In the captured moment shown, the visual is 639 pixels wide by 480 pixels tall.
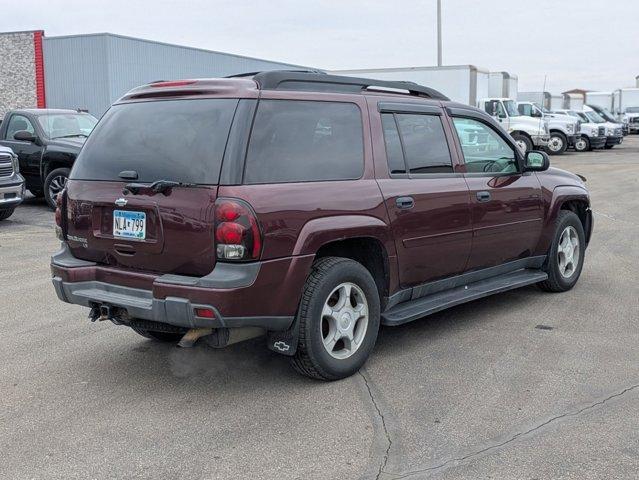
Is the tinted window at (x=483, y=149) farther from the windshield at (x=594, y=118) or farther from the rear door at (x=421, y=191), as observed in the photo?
the windshield at (x=594, y=118)

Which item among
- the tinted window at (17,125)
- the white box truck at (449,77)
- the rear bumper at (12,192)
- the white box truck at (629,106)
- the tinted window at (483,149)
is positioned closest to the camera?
the tinted window at (483,149)

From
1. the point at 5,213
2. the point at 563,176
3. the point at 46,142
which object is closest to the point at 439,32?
the point at 46,142

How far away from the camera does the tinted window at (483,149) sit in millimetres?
5867

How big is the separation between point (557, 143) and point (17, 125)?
2274 centimetres

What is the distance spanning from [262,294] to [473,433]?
1361 millimetres

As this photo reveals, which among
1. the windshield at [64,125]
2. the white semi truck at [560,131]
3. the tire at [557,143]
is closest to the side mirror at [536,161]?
the windshield at [64,125]

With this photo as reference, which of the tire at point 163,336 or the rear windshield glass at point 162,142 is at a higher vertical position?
the rear windshield glass at point 162,142

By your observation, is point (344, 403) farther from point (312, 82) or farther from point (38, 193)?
point (38, 193)

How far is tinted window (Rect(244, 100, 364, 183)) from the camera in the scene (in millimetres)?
4258

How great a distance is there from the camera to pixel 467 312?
6340 mm

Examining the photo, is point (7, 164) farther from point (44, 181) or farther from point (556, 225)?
point (556, 225)

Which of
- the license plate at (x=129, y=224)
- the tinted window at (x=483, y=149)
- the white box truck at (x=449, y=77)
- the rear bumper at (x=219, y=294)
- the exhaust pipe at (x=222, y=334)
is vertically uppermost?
the white box truck at (x=449, y=77)

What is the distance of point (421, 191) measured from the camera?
17.0 ft

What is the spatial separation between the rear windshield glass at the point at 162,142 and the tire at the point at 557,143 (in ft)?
91.9
